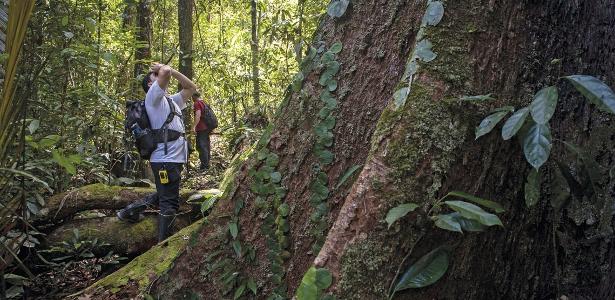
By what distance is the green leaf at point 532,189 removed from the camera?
1.45m

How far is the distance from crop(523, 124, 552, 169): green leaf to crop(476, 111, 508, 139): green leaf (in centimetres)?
9

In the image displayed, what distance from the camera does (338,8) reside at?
2.27 m

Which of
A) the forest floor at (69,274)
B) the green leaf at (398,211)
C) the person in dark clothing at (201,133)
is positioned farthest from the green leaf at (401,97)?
the person in dark clothing at (201,133)

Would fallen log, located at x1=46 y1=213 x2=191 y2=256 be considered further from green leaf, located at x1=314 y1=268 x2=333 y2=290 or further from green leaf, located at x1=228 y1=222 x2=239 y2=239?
green leaf, located at x1=314 y1=268 x2=333 y2=290

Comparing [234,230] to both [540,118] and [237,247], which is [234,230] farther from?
[540,118]

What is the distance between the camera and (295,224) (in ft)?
7.13

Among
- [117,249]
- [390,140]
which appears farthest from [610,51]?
[117,249]

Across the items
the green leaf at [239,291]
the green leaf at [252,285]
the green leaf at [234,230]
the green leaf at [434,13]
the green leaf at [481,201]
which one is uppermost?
the green leaf at [434,13]

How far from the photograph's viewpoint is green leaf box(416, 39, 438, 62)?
1.61 meters

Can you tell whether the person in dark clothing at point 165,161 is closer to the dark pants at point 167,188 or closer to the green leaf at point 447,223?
the dark pants at point 167,188

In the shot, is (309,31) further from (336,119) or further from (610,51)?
(610,51)

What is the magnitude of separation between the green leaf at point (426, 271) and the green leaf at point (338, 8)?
128cm

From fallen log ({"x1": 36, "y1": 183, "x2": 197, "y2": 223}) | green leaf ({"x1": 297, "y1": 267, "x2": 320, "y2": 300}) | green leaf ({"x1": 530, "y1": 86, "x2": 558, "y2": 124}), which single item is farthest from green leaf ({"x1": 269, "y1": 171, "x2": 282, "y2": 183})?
fallen log ({"x1": 36, "y1": 183, "x2": 197, "y2": 223})

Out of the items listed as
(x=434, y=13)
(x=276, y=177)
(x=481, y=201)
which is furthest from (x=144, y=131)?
(x=481, y=201)
